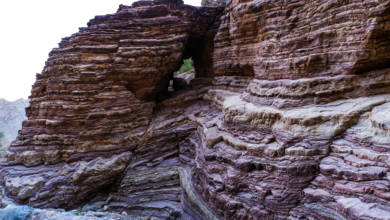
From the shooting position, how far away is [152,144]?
910 centimetres

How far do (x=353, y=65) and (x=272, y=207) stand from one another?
3.39 metres

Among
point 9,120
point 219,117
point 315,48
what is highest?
point 315,48

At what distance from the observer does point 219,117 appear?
306 inches

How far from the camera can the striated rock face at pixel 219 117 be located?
172 inches

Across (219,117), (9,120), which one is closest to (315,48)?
(219,117)

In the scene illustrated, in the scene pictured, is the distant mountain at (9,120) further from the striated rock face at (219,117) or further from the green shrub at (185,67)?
the striated rock face at (219,117)

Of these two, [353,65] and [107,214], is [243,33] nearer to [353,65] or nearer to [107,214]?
[353,65]

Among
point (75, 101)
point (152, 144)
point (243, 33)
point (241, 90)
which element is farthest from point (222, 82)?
point (75, 101)

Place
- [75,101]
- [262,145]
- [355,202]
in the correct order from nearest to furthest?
[355,202] → [262,145] → [75,101]

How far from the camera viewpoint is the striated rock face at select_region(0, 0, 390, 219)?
14.3ft

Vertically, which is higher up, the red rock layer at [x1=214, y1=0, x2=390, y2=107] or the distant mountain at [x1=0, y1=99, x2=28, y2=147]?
the red rock layer at [x1=214, y1=0, x2=390, y2=107]

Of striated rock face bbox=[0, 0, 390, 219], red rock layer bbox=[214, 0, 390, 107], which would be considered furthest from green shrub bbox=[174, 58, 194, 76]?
red rock layer bbox=[214, 0, 390, 107]

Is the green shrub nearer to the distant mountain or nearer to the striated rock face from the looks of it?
the striated rock face

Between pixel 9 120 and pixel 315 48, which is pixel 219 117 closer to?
pixel 315 48
